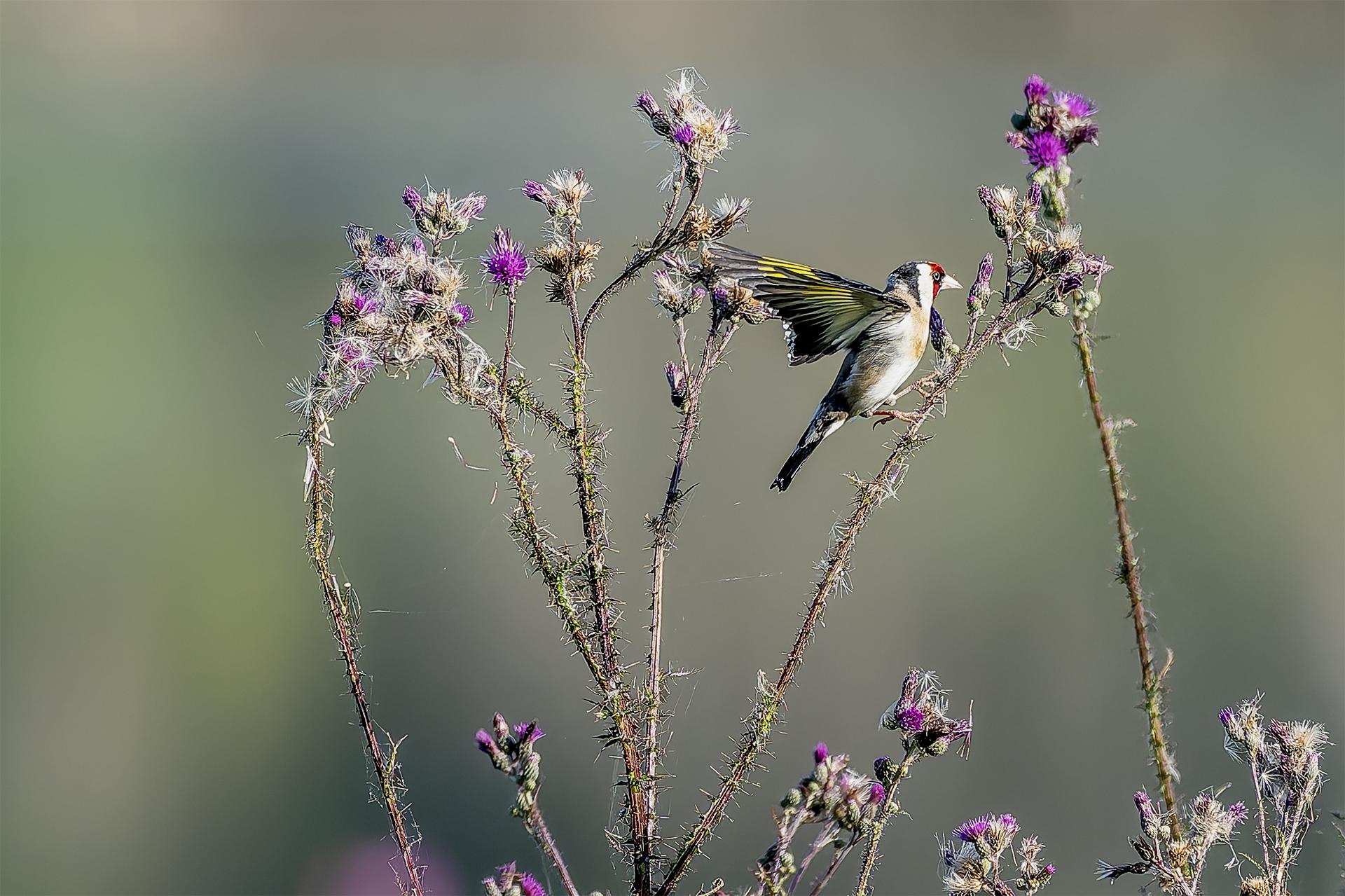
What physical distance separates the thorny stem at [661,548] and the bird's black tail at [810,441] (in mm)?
643

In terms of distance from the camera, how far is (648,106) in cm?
150

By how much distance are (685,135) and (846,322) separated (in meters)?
0.47

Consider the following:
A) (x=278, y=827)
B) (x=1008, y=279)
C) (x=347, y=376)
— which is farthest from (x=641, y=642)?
(x=278, y=827)

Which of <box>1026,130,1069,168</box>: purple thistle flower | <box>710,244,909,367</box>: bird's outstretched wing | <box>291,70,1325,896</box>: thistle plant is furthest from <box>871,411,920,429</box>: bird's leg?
<box>1026,130,1069,168</box>: purple thistle flower

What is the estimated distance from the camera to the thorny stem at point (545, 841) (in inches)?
46.3

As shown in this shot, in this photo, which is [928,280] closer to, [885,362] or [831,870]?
[885,362]

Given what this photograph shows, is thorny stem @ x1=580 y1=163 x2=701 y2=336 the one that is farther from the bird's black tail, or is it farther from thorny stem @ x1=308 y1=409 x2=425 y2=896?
the bird's black tail

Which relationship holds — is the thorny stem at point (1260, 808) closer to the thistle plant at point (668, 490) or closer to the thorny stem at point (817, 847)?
the thistle plant at point (668, 490)

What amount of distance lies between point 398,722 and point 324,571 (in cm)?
370

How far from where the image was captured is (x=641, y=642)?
4.83ft

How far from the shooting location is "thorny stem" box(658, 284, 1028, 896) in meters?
1.18

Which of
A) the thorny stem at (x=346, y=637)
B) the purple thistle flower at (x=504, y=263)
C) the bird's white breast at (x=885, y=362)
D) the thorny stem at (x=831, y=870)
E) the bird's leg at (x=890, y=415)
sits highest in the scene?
the purple thistle flower at (x=504, y=263)

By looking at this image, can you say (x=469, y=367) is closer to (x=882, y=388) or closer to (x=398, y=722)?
(x=882, y=388)

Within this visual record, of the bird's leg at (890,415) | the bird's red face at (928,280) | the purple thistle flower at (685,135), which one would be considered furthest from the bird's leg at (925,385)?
the purple thistle flower at (685,135)
